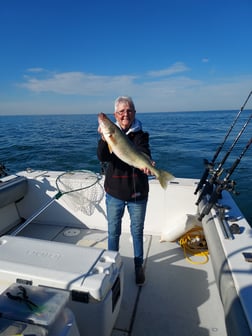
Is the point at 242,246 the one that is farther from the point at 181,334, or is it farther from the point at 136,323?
the point at 136,323

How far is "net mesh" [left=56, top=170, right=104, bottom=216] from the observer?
157 inches

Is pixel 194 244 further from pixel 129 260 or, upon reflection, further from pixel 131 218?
pixel 131 218

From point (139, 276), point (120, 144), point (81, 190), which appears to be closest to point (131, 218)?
point (139, 276)

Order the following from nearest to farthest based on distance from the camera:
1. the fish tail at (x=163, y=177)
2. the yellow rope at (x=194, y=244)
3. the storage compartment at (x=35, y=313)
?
the storage compartment at (x=35, y=313), the fish tail at (x=163, y=177), the yellow rope at (x=194, y=244)

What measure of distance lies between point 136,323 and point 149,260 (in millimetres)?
1073

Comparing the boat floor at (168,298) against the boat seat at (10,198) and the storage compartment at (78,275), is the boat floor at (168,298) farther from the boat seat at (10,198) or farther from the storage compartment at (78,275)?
the boat seat at (10,198)

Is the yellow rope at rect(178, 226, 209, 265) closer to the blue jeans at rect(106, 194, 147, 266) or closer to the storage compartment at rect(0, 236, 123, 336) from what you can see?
the blue jeans at rect(106, 194, 147, 266)

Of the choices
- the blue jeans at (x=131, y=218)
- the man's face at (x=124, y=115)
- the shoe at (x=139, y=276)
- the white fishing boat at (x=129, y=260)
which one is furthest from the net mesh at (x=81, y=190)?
the man's face at (x=124, y=115)

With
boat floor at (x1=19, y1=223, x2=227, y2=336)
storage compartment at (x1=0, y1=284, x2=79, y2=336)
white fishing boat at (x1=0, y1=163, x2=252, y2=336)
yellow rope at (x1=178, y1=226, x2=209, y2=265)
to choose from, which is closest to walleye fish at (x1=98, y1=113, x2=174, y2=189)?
white fishing boat at (x1=0, y1=163, x2=252, y2=336)

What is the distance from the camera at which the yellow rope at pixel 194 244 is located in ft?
11.4

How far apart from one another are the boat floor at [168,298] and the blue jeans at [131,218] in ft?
1.24

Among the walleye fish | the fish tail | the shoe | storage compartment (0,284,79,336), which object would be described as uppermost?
the walleye fish

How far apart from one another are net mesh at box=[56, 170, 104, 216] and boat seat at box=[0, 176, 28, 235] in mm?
670

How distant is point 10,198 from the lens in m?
3.90
